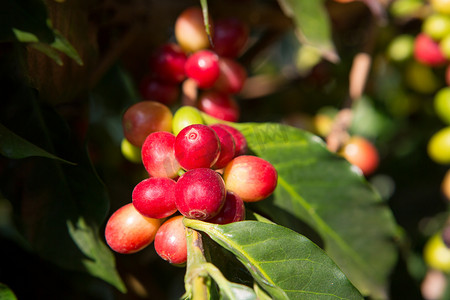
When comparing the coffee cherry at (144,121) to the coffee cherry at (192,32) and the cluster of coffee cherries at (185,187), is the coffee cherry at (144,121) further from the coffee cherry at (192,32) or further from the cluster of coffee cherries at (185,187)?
the coffee cherry at (192,32)

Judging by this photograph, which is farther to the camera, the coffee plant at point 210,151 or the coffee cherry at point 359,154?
the coffee cherry at point 359,154

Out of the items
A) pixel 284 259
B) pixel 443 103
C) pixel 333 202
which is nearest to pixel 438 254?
pixel 443 103

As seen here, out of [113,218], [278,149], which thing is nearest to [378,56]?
[278,149]

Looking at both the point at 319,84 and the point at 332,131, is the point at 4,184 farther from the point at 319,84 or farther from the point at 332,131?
the point at 319,84

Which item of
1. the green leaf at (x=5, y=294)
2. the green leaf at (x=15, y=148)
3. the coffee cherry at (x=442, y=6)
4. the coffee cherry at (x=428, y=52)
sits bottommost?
the coffee cherry at (x=428, y=52)

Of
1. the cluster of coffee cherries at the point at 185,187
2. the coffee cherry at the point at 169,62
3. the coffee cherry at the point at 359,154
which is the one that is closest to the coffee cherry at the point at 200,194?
the cluster of coffee cherries at the point at 185,187

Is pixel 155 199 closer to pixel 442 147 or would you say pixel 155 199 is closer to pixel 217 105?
pixel 217 105
